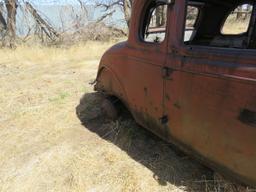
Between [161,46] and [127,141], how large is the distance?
1.57 metres

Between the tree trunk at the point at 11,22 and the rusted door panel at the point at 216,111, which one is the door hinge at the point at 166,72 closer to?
the rusted door panel at the point at 216,111

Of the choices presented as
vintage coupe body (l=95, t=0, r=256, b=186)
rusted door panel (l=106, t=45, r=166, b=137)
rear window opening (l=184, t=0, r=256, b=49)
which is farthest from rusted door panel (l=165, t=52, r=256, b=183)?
rear window opening (l=184, t=0, r=256, b=49)

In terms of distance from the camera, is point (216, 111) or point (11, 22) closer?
point (216, 111)

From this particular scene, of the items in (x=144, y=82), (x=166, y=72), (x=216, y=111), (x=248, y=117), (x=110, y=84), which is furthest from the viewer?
(x=110, y=84)

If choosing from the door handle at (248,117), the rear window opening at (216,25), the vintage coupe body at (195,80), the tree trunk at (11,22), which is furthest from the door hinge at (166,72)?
the tree trunk at (11,22)

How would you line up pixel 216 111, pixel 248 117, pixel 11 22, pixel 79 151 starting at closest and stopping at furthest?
1. pixel 248 117
2. pixel 216 111
3. pixel 79 151
4. pixel 11 22

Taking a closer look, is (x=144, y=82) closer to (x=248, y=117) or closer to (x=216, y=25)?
(x=216, y=25)

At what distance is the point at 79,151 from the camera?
4.33m

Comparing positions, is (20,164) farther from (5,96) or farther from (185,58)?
(5,96)

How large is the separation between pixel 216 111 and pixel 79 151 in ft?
6.87

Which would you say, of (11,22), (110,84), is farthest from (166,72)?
(11,22)

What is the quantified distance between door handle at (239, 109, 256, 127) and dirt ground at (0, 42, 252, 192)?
3.16ft

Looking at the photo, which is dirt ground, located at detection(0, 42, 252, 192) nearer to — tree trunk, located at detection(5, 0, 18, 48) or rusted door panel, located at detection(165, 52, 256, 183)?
rusted door panel, located at detection(165, 52, 256, 183)

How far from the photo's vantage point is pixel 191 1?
367 cm
